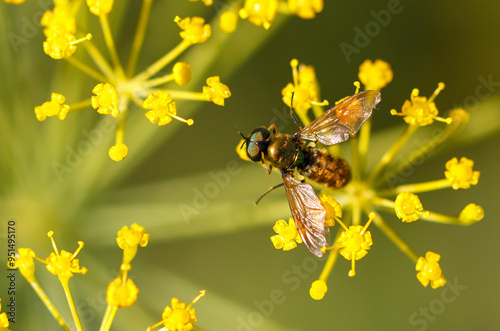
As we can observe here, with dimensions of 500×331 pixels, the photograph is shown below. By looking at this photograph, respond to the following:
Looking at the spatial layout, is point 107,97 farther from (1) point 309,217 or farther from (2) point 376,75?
(2) point 376,75

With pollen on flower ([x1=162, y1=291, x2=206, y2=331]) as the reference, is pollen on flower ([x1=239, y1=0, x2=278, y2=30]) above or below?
above

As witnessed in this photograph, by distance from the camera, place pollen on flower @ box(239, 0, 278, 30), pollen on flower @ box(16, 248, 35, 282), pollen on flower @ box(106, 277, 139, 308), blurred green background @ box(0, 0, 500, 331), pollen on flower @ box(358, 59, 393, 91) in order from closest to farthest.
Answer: pollen on flower @ box(106, 277, 139, 308)
pollen on flower @ box(16, 248, 35, 282)
pollen on flower @ box(239, 0, 278, 30)
pollen on flower @ box(358, 59, 393, 91)
blurred green background @ box(0, 0, 500, 331)

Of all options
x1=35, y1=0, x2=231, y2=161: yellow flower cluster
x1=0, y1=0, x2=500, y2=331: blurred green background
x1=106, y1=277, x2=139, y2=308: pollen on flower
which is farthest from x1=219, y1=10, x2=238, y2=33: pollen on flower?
x1=106, y1=277, x2=139, y2=308: pollen on flower

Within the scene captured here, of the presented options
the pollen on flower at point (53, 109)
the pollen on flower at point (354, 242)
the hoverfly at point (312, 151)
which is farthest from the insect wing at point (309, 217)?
the pollen on flower at point (53, 109)

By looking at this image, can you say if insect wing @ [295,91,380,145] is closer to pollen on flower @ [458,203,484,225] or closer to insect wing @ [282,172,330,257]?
insect wing @ [282,172,330,257]

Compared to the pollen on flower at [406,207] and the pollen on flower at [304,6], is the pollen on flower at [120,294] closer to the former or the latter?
the pollen on flower at [406,207]

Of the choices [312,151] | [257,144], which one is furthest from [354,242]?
[257,144]
